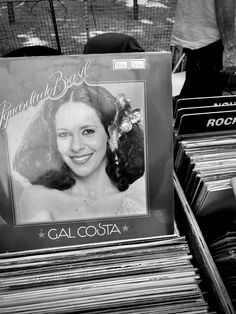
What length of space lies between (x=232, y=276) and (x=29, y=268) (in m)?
0.50

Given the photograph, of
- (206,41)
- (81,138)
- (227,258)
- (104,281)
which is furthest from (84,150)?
(206,41)

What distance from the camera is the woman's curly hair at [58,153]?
2.90 feet

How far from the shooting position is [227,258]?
35.8 inches

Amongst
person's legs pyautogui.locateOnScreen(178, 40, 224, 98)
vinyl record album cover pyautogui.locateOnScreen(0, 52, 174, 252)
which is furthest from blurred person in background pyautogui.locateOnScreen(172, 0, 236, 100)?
vinyl record album cover pyautogui.locateOnScreen(0, 52, 174, 252)

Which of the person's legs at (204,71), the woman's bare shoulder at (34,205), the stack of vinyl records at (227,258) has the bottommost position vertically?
the stack of vinyl records at (227,258)

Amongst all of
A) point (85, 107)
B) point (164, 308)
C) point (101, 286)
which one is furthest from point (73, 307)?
point (85, 107)

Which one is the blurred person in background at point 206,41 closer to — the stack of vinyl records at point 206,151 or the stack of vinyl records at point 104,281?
the stack of vinyl records at point 206,151

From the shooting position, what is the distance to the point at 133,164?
0.92 meters

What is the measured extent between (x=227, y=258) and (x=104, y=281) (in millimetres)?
311

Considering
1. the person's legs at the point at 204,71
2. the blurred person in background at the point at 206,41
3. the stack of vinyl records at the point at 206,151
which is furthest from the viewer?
the person's legs at the point at 204,71

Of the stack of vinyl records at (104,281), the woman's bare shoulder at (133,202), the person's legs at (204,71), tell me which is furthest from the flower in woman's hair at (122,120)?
the person's legs at (204,71)

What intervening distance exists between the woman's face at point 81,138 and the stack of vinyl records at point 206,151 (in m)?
0.24

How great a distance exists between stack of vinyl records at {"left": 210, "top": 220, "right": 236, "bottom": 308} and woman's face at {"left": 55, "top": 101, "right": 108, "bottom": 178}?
36 cm

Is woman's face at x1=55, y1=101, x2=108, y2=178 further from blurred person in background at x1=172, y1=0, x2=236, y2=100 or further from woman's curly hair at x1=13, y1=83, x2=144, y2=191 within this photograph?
blurred person in background at x1=172, y1=0, x2=236, y2=100
